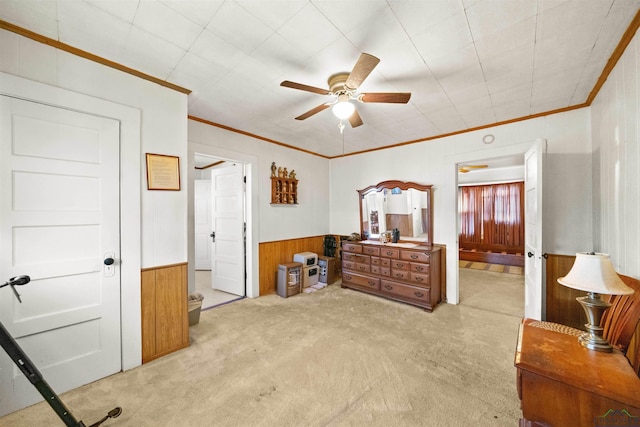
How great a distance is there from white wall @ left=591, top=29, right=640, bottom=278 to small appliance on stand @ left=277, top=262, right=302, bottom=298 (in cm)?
340

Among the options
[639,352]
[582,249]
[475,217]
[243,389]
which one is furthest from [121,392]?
[475,217]

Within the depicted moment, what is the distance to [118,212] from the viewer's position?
2.01 meters

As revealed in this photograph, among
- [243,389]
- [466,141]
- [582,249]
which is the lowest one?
[243,389]

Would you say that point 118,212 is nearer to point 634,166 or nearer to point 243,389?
point 243,389

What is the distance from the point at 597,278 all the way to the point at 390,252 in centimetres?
240

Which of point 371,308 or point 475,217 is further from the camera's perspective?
point 475,217

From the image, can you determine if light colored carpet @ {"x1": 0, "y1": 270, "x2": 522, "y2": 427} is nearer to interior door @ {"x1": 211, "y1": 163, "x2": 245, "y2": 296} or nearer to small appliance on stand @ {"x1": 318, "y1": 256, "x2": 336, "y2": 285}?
interior door @ {"x1": 211, "y1": 163, "x2": 245, "y2": 296}

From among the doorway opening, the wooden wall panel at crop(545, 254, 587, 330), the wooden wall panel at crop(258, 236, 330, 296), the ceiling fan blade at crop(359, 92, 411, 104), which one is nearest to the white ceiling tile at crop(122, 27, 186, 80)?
the ceiling fan blade at crop(359, 92, 411, 104)

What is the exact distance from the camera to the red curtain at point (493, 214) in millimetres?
6094

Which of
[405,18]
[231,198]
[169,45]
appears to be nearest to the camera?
[405,18]

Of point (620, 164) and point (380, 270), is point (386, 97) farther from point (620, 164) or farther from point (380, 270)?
point (380, 270)

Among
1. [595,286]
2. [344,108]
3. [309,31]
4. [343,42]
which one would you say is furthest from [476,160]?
[309,31]

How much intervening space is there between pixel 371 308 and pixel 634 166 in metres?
2.72

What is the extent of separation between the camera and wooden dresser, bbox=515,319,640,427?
3.35 ft
